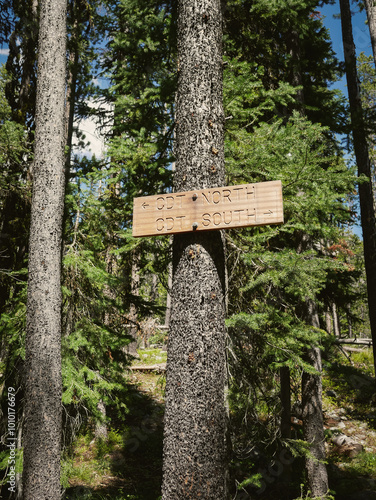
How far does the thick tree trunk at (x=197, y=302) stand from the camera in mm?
2752

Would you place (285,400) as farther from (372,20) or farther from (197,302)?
(372,20)

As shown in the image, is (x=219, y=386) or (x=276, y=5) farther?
(x=276, y=5)

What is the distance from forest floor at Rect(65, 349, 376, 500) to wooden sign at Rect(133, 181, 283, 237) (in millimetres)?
3723

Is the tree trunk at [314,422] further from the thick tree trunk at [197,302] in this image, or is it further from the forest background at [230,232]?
the thick tree trunk at [197,302]

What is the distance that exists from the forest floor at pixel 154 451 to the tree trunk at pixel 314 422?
1.53 ft

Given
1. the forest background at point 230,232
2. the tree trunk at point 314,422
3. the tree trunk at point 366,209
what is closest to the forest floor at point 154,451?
the tree trunk at point 314,422

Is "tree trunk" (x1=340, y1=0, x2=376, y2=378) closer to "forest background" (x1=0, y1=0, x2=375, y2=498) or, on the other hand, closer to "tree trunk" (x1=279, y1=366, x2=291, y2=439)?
"forest background" (x1=0, y1=0, x2=375, y2=498)

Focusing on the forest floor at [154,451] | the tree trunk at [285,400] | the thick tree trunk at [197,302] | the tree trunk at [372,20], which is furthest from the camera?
the tree trunk at [372,20]

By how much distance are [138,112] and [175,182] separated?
4425 millimetres

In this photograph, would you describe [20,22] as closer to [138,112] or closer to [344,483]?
[138,112]

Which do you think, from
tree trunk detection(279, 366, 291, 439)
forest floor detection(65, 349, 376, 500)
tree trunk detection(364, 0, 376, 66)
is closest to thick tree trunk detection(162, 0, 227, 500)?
forest floor detection(65, 349, 376, 500)

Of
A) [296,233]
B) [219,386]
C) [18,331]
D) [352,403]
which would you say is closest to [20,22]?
[18,331]

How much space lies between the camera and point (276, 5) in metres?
6.82

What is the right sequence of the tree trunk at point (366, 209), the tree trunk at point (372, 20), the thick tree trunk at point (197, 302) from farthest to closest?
the tree trunk at point (366, 209) → the tree trunk at point (372, 20) → the thick tree trunk at point (197, 302)
